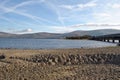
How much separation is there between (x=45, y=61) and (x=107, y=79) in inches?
339

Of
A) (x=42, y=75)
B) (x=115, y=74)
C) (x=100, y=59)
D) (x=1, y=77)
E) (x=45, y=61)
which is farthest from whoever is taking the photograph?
(x=100, y=59)

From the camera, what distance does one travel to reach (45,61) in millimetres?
22672

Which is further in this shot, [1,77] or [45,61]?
[45,61]

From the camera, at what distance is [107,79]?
15.0 m

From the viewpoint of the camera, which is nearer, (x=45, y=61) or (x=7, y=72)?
(x=7, y=72)

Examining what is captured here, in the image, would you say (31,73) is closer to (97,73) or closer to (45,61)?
(97,73)

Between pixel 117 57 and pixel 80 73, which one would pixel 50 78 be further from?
pixel 117 57

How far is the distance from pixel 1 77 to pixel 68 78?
3.70 m

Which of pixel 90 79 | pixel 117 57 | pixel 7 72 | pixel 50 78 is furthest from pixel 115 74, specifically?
pixel 117 57

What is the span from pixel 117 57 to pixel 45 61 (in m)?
7.03

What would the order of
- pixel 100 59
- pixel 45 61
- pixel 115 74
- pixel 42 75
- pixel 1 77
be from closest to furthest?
pixel 1 77 < pixel 42 75 < pixel 115 74 < pixel 45 61 < pixel 100 59

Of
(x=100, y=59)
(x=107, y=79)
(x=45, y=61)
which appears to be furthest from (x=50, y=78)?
(x=100, y=59)

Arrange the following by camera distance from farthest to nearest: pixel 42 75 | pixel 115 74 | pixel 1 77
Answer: pixel 115 74, pixel 42 75, pixel 1 77

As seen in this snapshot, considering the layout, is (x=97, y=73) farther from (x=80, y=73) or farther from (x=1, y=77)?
(x=1, y=77)
